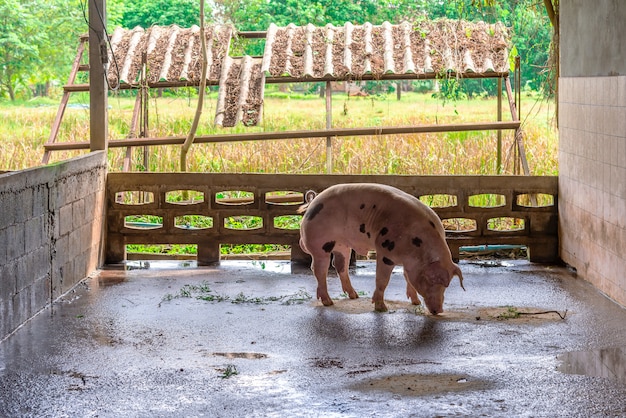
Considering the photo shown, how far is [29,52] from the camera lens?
103 ft

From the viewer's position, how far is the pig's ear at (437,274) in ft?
27.6

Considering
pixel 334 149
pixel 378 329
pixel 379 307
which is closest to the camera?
pixel 378 329

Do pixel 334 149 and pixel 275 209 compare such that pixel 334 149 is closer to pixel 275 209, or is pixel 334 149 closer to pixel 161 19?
pixel 275 209

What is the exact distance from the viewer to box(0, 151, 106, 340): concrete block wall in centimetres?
794

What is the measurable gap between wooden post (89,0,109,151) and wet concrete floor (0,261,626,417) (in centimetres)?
189

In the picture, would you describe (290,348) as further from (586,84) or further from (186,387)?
(586,84)

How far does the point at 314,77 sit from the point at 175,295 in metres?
5.15

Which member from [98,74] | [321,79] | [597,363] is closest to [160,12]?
[321,79]

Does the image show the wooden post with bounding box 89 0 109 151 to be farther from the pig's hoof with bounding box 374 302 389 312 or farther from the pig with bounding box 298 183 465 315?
the pig's hoof with bounding box 374 302 389 312

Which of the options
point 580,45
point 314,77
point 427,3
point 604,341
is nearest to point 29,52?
point 427,3

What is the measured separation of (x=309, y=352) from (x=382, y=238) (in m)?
1.66

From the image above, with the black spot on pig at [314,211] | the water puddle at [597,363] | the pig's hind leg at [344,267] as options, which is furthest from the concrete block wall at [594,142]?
the black spot on pig at [314,211]

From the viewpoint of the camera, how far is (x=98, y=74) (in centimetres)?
1134

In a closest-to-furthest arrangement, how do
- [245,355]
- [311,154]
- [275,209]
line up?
[245,355]
[275,209]
[311,154]
